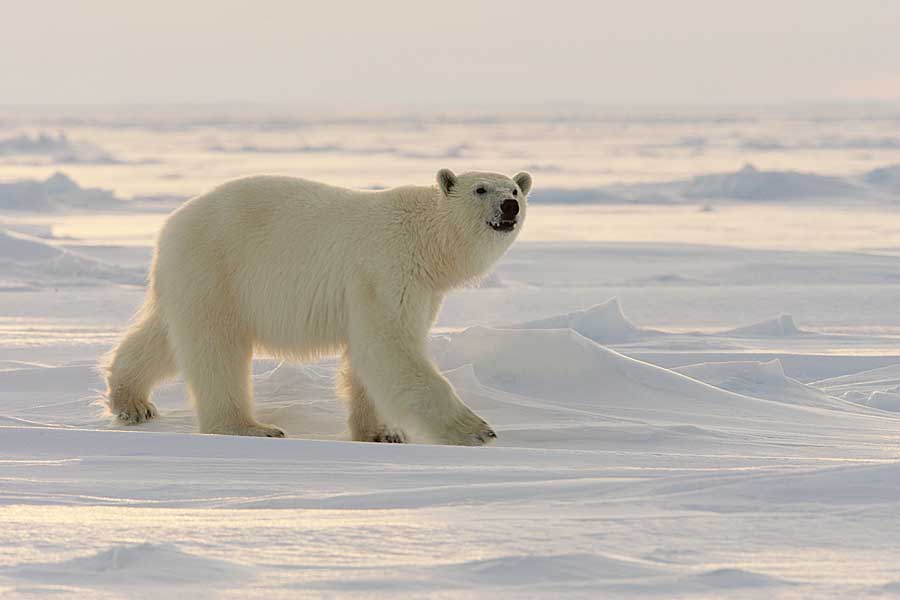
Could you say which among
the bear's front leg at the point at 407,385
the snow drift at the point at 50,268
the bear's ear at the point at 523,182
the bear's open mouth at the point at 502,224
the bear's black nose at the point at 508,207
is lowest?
the snow drift at the point at 50,268

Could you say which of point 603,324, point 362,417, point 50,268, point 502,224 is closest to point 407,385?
point 362,417

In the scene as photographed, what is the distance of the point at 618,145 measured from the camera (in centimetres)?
3856

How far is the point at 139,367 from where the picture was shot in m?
5.41

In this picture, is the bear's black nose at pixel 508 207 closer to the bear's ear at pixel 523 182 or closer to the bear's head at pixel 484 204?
the bear's head at pixel 484 204

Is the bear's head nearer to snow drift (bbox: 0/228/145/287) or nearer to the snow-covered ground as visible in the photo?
the snow-covered ground

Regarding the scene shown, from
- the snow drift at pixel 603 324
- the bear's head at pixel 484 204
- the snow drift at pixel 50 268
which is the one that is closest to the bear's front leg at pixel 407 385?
the bear's head at pixel 484 204

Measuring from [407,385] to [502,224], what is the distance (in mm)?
717

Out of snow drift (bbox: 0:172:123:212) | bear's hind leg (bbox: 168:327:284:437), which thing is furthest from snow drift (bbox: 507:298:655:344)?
snow drift (bbox: 0:172:123:212)

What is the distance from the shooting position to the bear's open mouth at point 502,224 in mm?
4855

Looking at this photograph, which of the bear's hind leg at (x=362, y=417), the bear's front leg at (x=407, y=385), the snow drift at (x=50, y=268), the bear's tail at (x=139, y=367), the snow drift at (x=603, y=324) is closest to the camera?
the bear's front leg at (x=407, y=385)

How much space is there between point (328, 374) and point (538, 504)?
11.8 feet

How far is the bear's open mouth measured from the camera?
486 cm

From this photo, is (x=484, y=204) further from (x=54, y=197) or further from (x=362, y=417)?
(x=54, y=197)

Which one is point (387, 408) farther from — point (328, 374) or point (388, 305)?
point (328, 374)
